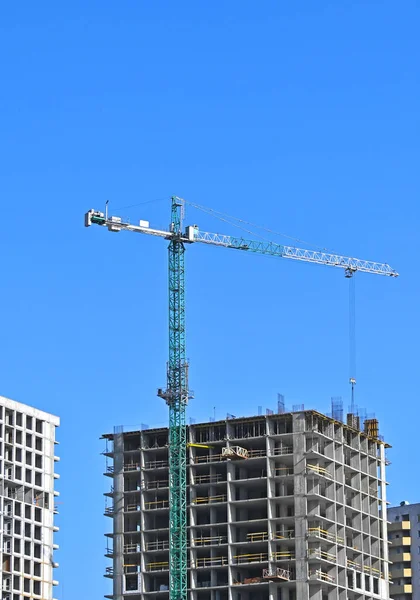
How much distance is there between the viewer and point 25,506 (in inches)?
7677

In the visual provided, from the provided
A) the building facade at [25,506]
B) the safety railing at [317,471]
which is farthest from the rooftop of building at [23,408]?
the safety railing at [317,471]

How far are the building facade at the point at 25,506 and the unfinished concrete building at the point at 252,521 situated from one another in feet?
28.3

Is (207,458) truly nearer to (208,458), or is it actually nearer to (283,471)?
(208,458)

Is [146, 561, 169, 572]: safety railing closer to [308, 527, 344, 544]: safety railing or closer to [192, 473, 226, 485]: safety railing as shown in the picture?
[192, 473, 226, 485]: safety railing

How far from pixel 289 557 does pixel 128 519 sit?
22753 millimetres

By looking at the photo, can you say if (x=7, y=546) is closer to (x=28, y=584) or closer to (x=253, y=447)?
(x=28, y=584)

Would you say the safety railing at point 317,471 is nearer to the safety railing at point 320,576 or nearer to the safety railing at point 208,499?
the safety railing at point 208,499

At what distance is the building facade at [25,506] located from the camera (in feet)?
625

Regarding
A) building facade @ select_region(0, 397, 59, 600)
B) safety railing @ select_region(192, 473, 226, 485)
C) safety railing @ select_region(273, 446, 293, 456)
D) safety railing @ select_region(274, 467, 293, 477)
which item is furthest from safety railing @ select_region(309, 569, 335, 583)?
building facade @ select_region(0, 397, 59, 600)

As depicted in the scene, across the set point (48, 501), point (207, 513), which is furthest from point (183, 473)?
point (48, 501)

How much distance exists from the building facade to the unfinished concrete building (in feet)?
28.3

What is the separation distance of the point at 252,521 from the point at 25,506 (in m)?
28.6

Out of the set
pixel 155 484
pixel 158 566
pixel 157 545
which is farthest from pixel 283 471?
pixel 158 566

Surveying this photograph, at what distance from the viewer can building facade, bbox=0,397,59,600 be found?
190 meters
